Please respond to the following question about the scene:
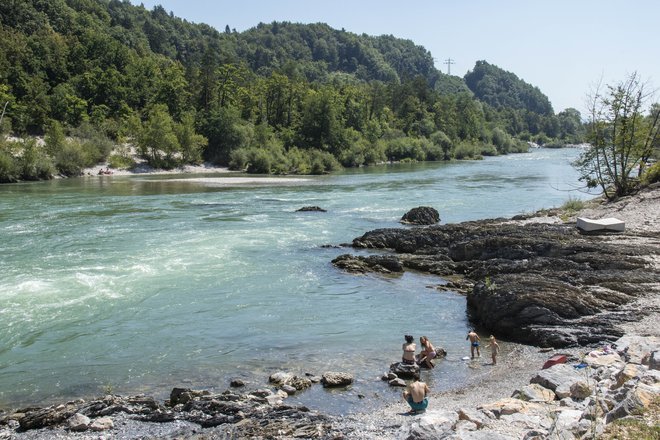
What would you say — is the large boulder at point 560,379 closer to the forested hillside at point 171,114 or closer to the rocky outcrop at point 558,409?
the rocky outcrop at point 558,409

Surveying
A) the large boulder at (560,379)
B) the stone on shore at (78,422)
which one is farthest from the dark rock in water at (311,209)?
the stone on shore at (78,422)

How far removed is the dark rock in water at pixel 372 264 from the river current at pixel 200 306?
2.32 ft

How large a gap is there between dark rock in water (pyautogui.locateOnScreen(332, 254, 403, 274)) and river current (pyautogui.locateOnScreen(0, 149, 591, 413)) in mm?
708

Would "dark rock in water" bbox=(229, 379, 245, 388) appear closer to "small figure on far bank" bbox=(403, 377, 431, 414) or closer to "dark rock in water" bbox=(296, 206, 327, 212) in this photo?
"small figure on far bank" bbox=(403, 377, 431, 414)

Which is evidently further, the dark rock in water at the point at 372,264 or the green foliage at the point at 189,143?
the green foliage at the point at 189,143

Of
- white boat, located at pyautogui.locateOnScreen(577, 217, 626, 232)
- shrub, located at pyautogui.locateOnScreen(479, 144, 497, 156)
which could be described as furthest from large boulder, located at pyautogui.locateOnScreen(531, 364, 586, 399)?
shrub, located at pyautogui.locateOnScreen(479, 144, 497, 156)

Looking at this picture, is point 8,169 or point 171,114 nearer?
point 8,169

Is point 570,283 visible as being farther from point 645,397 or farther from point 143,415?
point 143,415

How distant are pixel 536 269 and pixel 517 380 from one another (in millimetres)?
9962

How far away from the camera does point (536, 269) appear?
2398 centimetres

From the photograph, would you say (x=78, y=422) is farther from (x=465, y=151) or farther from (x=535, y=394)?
(x=465, y=151)

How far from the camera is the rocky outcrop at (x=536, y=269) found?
736 inches

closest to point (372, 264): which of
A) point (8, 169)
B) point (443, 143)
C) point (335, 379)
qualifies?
point (335, 379)

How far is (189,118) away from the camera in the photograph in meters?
108
